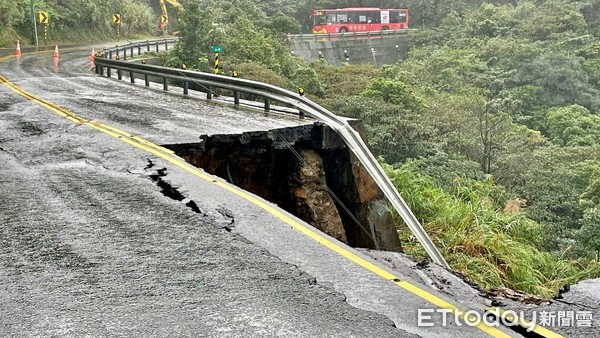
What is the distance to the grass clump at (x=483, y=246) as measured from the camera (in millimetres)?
8586

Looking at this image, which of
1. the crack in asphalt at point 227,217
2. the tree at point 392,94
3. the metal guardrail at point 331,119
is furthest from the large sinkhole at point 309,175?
the tree at point 392,94

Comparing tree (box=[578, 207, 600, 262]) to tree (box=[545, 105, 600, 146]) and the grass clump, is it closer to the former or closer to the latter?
the grass clump

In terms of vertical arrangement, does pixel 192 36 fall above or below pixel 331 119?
above

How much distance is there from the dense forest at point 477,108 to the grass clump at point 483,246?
31 mm

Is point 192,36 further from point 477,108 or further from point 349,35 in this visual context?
point 349,35

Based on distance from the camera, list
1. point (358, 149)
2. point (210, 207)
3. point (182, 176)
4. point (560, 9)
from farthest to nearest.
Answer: point (560, 9), point (358, 149), point (182, 176), point (210, 207)

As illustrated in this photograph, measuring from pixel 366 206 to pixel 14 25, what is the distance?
42763mm

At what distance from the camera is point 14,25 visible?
4472 centimetres

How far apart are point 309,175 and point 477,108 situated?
27.7 metres

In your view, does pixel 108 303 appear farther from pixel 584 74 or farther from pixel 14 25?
pixel 584 74

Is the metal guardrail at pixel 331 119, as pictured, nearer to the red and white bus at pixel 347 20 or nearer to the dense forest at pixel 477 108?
the dense forest at pixel 477 108

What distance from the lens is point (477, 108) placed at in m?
35.2

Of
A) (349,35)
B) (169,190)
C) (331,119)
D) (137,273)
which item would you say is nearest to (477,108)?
(331,119)

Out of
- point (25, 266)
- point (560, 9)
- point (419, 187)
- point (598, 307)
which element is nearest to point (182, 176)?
point (25, 266)
